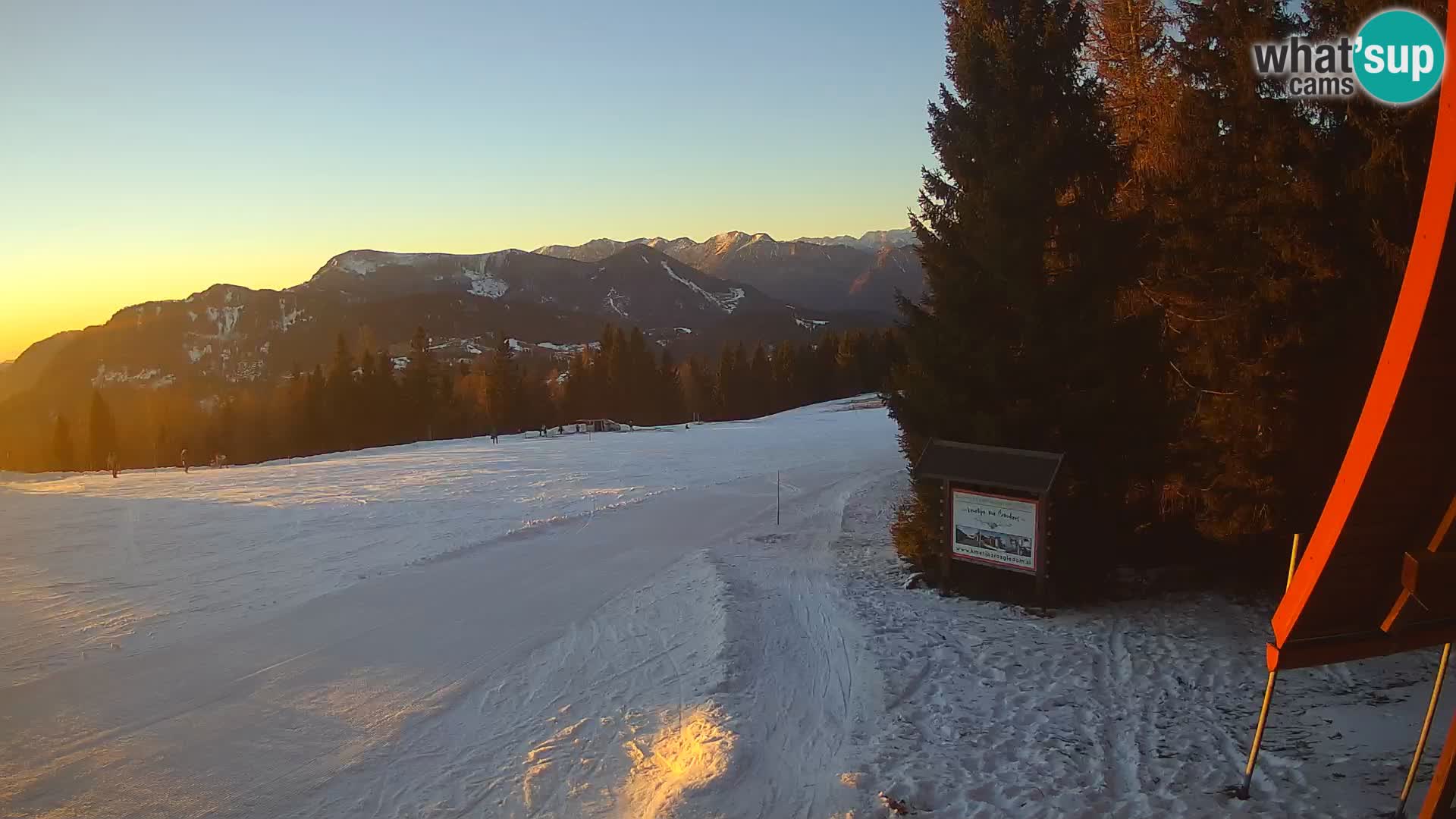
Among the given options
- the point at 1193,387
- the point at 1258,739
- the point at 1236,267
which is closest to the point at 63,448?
the point at 1193,387

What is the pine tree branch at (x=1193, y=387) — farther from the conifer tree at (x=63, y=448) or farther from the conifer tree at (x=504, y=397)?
the conifer tree at (x=63, y=448)

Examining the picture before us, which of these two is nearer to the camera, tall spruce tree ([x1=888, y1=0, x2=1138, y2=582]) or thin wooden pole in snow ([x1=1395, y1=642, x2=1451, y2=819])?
thin wooden pole in snow ([x1=1395, y1=642, x2=1451, y2=819])

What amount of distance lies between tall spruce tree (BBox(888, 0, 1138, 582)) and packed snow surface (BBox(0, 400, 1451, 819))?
3009mm

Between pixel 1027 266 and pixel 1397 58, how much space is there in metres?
4.97

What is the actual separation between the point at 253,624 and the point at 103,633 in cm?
197

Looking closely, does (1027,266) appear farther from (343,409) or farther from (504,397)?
(343,409)

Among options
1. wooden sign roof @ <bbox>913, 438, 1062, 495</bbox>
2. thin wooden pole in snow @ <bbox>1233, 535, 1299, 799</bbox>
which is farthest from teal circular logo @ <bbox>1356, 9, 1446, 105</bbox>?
thin wooden pole in snow @ <bbox>1233, 535, 1299, 799</bbox>

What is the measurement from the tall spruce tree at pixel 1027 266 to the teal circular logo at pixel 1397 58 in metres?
3.57

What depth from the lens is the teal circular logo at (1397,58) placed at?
9.42 meters

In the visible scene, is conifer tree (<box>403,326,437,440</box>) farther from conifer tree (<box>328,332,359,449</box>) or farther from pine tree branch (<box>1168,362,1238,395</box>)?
pine tree branch (<box>1168,362,1238,395</box>)

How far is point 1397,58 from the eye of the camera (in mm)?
10047

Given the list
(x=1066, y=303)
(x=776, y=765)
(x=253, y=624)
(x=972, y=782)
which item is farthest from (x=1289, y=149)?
(x=253, y=624)

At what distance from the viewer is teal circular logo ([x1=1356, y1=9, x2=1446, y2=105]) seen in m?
9.42

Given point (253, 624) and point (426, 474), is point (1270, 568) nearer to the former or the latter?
point (253, 624)
